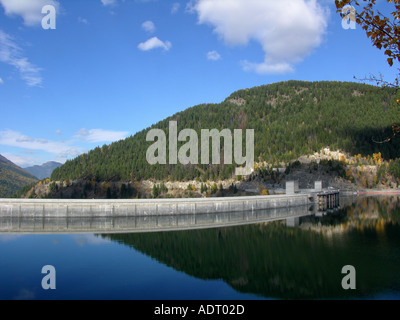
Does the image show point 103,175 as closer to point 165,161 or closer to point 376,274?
point 165,161

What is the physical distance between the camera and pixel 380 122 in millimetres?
194375

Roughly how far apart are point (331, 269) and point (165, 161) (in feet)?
555

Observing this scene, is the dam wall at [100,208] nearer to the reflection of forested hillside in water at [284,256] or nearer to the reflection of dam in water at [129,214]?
the reflection of dam in water at [129,214]

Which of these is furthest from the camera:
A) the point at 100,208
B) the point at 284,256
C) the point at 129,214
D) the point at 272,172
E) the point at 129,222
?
the point at 272,172

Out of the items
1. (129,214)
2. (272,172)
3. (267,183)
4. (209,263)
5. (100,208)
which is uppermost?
(272,172)

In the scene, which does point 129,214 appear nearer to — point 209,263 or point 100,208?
point 100,208

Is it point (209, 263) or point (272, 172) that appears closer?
point (209, 263)

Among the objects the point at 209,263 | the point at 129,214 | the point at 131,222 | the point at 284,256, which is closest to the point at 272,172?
the point at 129,214

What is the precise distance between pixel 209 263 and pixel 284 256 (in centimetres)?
833

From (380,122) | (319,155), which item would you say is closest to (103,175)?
(319,155)

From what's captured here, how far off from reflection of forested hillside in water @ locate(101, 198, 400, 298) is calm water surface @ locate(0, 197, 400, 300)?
86 millimetres

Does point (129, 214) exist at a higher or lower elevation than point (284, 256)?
higher

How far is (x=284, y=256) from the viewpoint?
36406 millimetres
